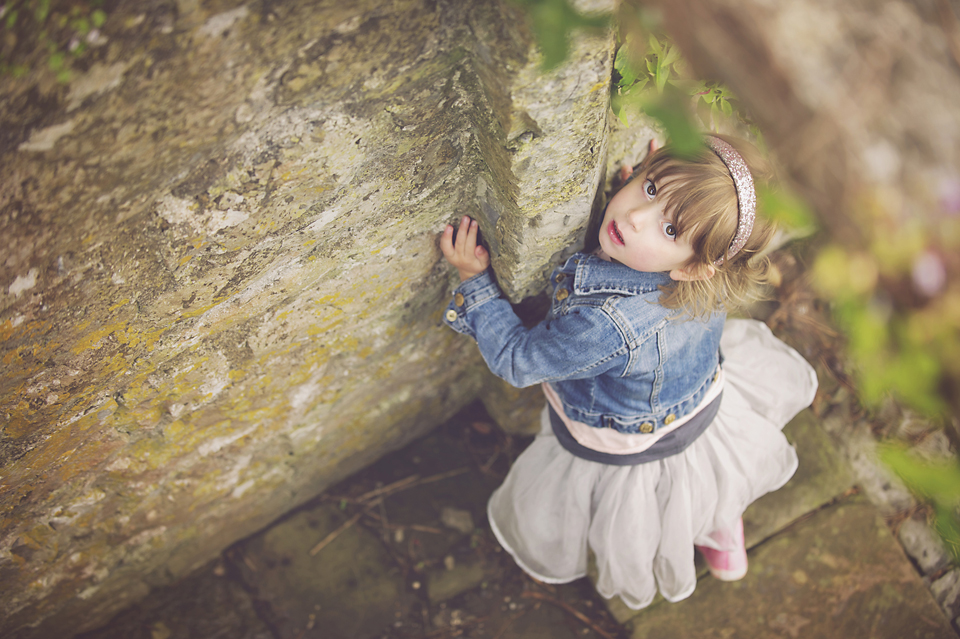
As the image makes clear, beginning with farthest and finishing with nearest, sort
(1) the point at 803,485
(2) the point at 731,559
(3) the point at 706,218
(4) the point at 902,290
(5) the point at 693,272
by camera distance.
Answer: (1) the point at 803,485 < (2) the point at 731,559 < (5) the point at 693,272 < (3) the point at 706,218 < (4) the point at 902,290

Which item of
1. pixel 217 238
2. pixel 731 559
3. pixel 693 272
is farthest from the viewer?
pixel 731 559

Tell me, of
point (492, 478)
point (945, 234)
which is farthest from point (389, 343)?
point (945, 234)

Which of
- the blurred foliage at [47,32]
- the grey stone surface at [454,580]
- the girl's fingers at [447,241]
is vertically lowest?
the grey stone surface at [454,580]

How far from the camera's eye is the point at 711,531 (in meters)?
1.95

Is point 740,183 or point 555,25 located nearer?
point 555,25

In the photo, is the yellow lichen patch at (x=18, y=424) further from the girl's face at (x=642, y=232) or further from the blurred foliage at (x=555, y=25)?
the girl's face at (x=642, y=232)

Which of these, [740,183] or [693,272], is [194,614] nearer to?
[693,272]

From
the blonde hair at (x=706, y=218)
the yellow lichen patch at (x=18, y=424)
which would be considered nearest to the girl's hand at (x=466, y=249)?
the blonde hair at (x=706, y=218)

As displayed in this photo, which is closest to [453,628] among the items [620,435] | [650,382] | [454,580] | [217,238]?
[454,580]

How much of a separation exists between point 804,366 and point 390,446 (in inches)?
68.1

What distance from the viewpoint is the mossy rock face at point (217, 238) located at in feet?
2.94

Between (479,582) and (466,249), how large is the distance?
1479mm

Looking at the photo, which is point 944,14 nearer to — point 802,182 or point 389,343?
point 802,182

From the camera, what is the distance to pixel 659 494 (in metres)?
1.86
